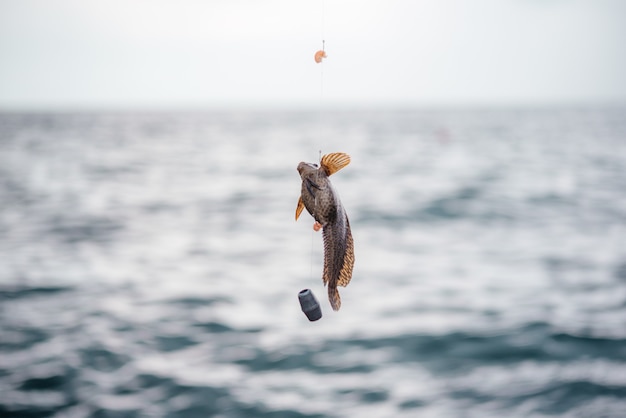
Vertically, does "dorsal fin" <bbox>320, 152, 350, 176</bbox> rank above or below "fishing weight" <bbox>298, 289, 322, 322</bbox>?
above

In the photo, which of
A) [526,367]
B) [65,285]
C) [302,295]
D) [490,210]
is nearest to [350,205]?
[490,210]

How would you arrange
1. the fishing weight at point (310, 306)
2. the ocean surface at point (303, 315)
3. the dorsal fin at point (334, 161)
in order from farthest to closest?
the ocean surface at point (303, 315) < the fishing weight at point (310, 306) < the dorsal fin at point (334, 161)

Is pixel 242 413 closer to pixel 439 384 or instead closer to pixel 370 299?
pixel 439 384

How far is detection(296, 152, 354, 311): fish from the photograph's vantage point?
3.88 metres

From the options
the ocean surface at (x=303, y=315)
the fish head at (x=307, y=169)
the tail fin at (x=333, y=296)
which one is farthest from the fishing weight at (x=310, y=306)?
the ocean surface at (x=303, y=315)

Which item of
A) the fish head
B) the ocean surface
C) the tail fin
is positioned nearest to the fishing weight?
the tail fin

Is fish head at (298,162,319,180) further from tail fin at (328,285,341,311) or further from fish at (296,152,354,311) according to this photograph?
tail fin at (328,285,341,311)

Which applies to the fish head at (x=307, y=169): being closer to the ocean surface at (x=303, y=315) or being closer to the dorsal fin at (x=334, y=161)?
the dorsal fin at (x=334, y=161)

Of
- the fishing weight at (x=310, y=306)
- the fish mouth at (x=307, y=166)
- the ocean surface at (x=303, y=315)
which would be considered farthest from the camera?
the ocean surface at (x=303, y=315)

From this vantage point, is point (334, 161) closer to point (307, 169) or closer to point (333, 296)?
point (307, 169)

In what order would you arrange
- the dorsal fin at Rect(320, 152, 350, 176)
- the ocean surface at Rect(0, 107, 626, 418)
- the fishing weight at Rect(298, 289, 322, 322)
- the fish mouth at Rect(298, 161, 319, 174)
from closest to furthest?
the dorsal fin at Rect(320, 152, 350, 176)
the fish mouth at Rect(298, 161, 319, 174)
the fishing weight at Rect(298, 289, 322, 322)
the ocean surface at Rect(0, 107, 626, 418)

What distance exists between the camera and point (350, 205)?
50.2 meters

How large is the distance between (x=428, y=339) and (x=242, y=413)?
7.43 meters

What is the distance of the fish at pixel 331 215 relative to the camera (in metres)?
3.88
